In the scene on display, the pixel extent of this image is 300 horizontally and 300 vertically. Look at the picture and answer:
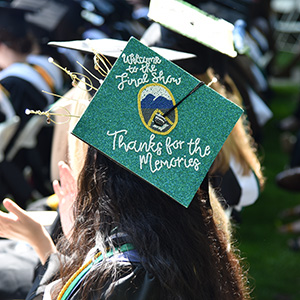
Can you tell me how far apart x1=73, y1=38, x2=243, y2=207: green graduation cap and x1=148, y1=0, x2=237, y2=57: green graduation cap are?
0.36 meters

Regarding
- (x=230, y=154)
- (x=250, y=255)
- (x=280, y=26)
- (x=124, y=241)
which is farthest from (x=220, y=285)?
(x=280, y=26)

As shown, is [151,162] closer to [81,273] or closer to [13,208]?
[81,273]

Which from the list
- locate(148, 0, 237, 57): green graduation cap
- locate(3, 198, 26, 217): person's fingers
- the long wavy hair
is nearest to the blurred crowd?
locate(148, 0, 237, 57): green graduation cap

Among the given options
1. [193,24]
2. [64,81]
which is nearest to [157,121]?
[193,24]

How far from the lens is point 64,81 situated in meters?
3.79

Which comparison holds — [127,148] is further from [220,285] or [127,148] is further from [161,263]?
[220,285]

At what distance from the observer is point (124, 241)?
1309mm

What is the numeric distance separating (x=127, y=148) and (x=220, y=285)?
Answer: 18.9 inches

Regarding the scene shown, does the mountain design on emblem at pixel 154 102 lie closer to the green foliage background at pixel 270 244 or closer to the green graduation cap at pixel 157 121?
the green graduation cap at pixel 157 121

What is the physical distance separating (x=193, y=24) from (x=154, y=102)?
1.66 ft

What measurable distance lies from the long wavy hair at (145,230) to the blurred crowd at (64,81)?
0.66 metres

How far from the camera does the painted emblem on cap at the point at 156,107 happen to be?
1.30m

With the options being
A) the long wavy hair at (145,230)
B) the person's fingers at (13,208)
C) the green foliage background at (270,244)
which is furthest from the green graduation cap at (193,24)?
the green foliage background at (270,244)

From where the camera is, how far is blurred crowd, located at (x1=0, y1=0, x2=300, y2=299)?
7.73 feet
